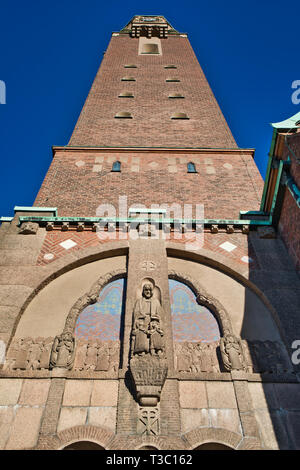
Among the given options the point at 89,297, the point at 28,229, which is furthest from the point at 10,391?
the point at 28,229

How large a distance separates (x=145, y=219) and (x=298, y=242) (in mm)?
3423

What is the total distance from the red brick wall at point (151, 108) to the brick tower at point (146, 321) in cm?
378

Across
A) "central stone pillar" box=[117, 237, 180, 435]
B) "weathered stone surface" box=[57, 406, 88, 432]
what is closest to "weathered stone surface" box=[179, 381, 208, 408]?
"central stone pillar" box=[117, 237, 180, 435]

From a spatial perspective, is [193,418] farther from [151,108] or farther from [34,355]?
[151,108]

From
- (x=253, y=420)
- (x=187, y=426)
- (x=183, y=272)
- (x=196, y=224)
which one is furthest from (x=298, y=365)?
(x=196, y=224)

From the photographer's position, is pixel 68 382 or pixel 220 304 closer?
pixel 68 382

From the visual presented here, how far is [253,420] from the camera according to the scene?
20.0 ft

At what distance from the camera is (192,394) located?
21.0 ft

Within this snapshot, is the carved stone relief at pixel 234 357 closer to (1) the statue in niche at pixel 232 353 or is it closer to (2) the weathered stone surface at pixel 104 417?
(1) the statue in niche at pixel 232 353

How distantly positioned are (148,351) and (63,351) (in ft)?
4.60

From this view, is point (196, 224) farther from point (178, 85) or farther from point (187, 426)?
point (178, 85)

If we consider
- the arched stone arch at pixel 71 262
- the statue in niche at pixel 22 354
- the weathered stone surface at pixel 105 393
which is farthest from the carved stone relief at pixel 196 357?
the arched stone arch at pixel 71 262

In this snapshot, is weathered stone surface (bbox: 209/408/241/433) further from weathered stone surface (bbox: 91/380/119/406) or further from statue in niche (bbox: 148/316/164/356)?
weathered stone surface (bbox: 91/380/119/406)

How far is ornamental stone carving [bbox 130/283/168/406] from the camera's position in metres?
6.19
